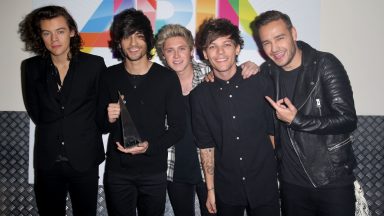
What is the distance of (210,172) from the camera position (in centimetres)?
250

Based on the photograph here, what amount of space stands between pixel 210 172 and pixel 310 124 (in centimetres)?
92

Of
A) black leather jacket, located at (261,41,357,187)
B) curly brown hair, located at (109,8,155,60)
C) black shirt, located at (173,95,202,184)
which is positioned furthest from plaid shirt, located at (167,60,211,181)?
black leather jacket, located at (261,41,357,187)

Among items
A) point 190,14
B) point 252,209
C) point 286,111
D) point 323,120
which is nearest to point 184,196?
point 252,209

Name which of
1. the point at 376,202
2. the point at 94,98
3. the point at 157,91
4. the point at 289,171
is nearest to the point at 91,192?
the point at 94,98

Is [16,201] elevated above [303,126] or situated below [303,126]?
below

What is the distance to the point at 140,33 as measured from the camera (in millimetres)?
2490

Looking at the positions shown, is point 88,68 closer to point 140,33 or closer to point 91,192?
point 140,33

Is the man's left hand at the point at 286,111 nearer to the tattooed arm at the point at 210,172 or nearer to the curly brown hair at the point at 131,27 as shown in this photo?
the tattooed arm at the point at 210,172

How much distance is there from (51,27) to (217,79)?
61.5 inches

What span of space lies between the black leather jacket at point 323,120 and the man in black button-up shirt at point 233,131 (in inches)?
10.2

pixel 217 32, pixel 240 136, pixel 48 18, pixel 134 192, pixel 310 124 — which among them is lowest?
pixel 134 192

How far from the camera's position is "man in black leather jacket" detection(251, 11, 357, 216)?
7.25ft

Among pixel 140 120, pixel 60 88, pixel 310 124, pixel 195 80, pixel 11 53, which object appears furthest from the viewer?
pixel 11 53

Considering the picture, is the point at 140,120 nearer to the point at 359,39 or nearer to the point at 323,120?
the point at 323,120
